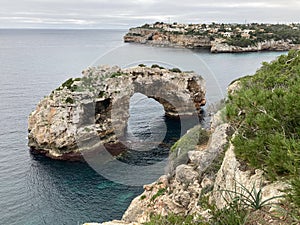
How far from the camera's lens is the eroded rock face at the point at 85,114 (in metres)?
36.9

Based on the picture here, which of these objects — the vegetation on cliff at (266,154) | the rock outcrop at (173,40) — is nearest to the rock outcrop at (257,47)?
the rock outcrop at (173,40)

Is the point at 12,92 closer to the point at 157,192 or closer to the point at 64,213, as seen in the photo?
the point at 64,213

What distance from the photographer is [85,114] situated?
3853 centimetres

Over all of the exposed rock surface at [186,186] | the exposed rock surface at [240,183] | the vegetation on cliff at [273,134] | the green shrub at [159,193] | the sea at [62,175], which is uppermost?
the vegetation on cliff at [273,134]

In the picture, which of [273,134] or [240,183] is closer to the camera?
[273,134]

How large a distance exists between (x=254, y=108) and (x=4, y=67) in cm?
9128

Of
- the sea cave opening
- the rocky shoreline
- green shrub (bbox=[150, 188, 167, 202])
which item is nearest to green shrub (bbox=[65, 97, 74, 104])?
the sea cave opening

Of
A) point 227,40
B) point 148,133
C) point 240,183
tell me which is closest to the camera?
point 240,183

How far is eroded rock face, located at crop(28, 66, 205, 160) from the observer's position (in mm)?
36906

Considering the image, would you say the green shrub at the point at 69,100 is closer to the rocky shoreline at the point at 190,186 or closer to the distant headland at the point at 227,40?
the rocky shoreline at the point at 190,186

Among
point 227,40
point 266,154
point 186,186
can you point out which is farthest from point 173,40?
point 266,154

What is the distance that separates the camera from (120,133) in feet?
138

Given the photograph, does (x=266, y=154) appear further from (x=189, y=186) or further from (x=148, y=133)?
(x=148, y=133)

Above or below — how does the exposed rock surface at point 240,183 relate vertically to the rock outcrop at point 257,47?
below
